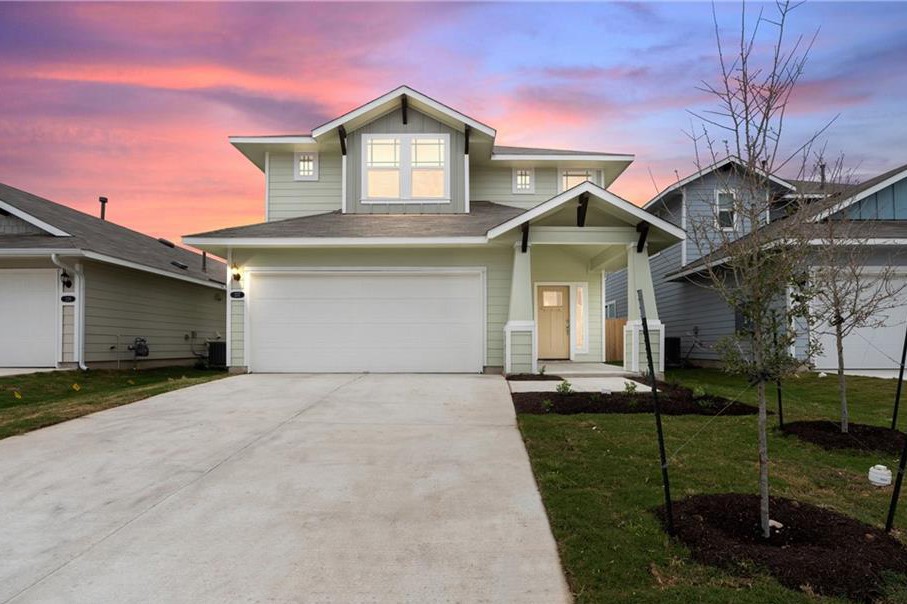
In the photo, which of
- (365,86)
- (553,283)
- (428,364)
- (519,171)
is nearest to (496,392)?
(428,364)

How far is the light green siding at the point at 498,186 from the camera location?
15.2m

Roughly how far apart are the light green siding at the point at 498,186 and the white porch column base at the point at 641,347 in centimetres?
508

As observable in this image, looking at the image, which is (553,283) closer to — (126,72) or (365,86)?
(365,86)

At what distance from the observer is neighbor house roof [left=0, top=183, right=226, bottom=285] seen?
42.4 ft

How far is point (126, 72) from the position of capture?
12.4 meters

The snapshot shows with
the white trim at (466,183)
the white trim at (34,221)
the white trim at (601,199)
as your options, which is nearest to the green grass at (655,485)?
the white trim at (601,199)

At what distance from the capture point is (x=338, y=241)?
11.6 meters

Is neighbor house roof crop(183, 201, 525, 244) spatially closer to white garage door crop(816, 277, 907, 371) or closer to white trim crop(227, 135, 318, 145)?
white trim crop(227, 135, 318, 145)

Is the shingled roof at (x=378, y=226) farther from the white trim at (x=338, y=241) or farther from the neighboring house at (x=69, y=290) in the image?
the neighboring house at (x=69, y=290)

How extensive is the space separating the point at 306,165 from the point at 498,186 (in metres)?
5.23

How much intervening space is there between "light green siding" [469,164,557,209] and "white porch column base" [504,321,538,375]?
201 inches

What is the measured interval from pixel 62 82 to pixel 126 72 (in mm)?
2811

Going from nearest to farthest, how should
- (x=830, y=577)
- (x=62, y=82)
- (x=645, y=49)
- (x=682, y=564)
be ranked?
(x=830, y=577), (x=682, y=564), (x=645, y=49), (x=62, y=82)

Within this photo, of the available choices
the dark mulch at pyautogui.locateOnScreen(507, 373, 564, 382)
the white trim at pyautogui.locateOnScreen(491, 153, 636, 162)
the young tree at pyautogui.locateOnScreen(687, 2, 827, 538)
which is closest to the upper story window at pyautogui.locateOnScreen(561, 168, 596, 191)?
the white trim at pyautogui.locateOnScreen(491, 153, 636, 162)
